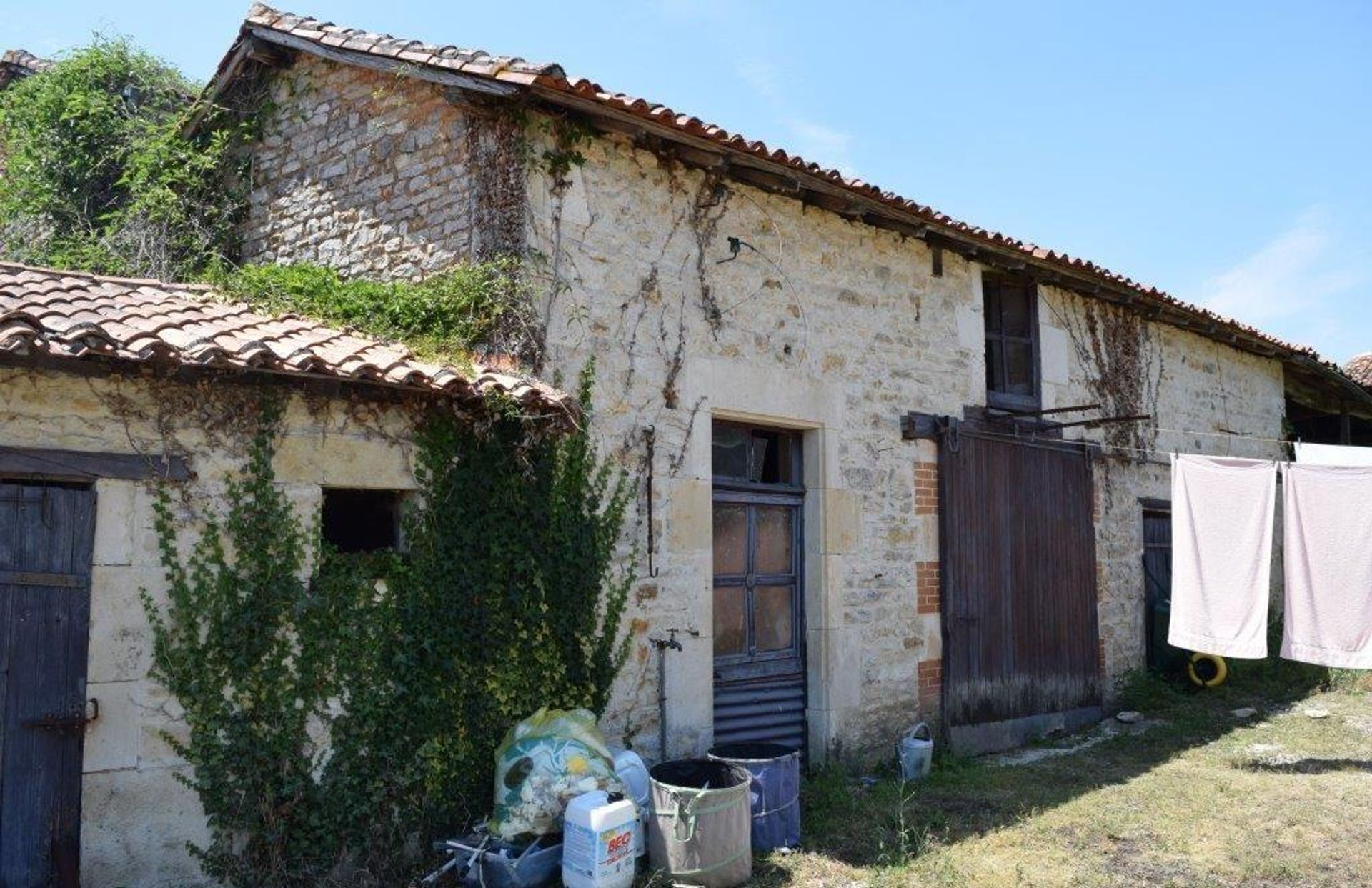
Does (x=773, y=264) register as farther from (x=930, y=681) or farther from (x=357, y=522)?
(x=930, y=681)

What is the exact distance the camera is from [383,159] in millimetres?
6863

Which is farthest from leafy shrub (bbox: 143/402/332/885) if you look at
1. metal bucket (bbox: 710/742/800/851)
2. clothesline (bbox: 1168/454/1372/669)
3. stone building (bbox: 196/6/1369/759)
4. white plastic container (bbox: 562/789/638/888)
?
clothesline (bbox: 1168/454/1372/669)

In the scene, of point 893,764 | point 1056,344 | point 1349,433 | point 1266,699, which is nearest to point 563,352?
point 893,764

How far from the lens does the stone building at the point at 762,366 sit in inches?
245

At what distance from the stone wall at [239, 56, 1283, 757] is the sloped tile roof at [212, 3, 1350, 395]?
31 centimetres

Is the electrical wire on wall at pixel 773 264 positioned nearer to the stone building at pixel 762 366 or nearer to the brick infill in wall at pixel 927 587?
the stone building at pixel 762 366

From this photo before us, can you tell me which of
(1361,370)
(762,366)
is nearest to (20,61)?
(762,366)

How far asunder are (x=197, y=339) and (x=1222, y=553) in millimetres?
7308

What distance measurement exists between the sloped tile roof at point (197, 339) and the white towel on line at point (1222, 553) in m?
5.44

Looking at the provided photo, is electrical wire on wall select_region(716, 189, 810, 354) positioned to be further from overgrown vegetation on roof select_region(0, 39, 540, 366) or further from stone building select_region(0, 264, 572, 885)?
stone building select_region(0, 264, 572, 885)

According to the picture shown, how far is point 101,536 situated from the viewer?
15.0 ft

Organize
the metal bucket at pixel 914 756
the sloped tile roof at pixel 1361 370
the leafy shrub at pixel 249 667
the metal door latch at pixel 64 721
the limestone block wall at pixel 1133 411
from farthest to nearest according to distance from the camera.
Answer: the sloped tile roof at pixel 1361 370
the limestone block wall at pixel 1133 411
the metal bucket at pixel 914 756
the leafy shrub at pixel 249 667
the metal door latch at pixel 64 721

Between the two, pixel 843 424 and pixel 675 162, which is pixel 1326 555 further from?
pixel 675 162

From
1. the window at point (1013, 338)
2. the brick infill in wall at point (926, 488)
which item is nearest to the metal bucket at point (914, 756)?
the brick infill in wall at point (926, 488)
